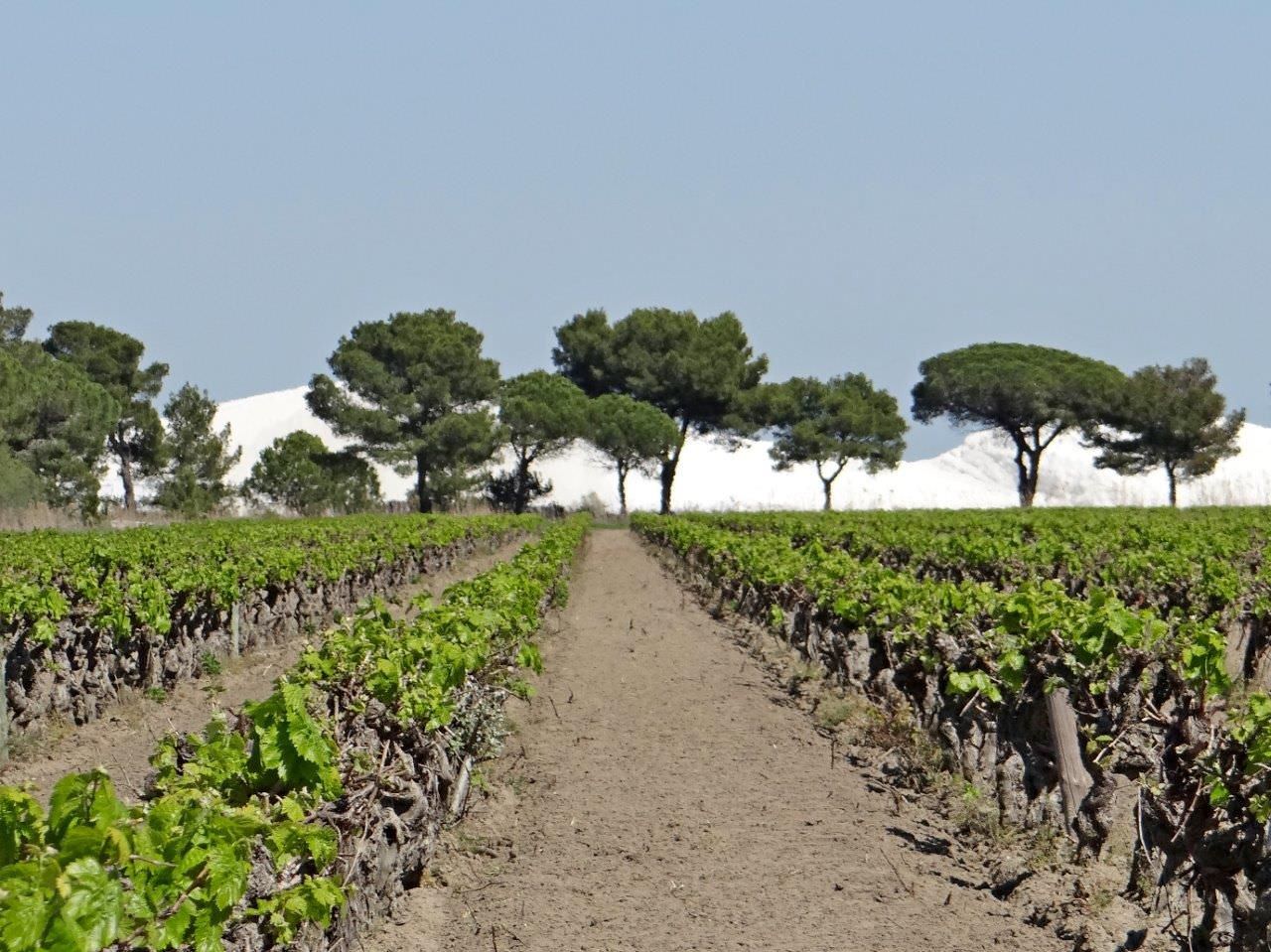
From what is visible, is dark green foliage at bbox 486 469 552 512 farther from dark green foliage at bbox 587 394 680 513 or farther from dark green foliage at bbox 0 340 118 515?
dark green foliage at bbox 0 340 118 515

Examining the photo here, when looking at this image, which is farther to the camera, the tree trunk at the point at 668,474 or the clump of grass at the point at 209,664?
the tree trunk at the point at 668,474

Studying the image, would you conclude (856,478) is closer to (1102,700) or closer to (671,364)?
(671,364)

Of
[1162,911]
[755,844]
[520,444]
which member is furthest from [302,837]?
[520,444]

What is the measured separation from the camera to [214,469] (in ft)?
214

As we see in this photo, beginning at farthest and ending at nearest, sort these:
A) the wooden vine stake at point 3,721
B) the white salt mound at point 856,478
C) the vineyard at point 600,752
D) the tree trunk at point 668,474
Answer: the white salt mound at point 856,478 → the tree trunk at point 668,474 → the wooden vine stake at point 3,721 → the vineyard at point 600,752

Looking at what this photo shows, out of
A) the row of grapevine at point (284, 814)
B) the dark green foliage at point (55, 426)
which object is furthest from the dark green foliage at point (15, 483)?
the row of grapevine at point (284, 814)

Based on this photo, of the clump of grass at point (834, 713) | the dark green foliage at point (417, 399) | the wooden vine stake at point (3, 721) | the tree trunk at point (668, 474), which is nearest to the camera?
the wooden vine stake at point (3, 721)

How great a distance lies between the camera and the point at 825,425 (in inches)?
2842

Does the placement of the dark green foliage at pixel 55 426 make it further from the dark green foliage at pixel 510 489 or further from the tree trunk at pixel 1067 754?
the tree trunk at pixel 1067 754

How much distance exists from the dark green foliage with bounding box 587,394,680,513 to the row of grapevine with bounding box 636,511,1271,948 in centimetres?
5125

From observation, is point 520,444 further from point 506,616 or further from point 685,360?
point 506,616

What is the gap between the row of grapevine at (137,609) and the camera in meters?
11.0

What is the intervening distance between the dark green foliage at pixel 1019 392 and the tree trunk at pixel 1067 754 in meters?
58.4

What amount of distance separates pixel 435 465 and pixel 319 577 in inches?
1622
